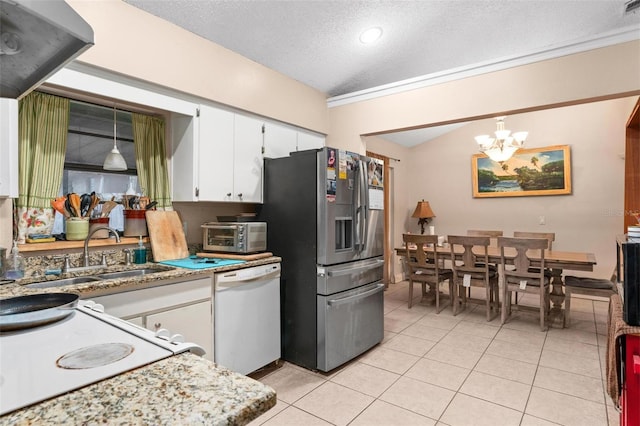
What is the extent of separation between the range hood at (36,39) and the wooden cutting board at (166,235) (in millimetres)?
1645

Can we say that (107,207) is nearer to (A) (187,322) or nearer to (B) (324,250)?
(A) (187,322)

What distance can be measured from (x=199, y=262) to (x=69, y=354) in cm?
176

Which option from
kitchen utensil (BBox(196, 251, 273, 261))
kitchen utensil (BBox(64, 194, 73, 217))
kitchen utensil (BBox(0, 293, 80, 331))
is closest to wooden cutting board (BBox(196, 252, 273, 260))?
kitchen utensil (BBox(196, 251, 273, 261))

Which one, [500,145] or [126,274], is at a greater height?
[500,145]

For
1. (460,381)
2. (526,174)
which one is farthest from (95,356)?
(526,174)

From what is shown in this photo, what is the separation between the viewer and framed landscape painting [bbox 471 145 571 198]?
5285mm

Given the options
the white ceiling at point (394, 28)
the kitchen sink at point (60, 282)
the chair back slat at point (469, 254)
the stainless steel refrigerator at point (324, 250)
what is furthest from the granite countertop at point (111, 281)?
the chair back slat at point (469, 254)

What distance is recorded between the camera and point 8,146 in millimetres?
1777

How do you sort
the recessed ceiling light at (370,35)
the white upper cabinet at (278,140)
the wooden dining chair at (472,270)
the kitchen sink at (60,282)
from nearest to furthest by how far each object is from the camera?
the kitchen sink at (60,282) → the recessed ceiling light at (370,35) → the white upper cabinet at (278,140) → the wooden dining chair at (472,270)

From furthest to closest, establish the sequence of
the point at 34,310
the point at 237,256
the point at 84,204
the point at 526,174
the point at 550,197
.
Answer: the point at 526,174, the point at 550,197, the point at 237,256, the point at 84,204, the point at 34,310

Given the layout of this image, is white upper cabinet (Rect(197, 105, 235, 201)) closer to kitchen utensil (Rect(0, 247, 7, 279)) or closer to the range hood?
kitchen utensil (Rect(0, 247, 7, 279))

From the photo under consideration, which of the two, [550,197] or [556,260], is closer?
[556,260]

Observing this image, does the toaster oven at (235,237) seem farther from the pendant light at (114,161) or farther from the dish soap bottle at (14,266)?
the dish soap bottle at (14,266)

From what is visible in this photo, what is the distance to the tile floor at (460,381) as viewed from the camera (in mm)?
2178
